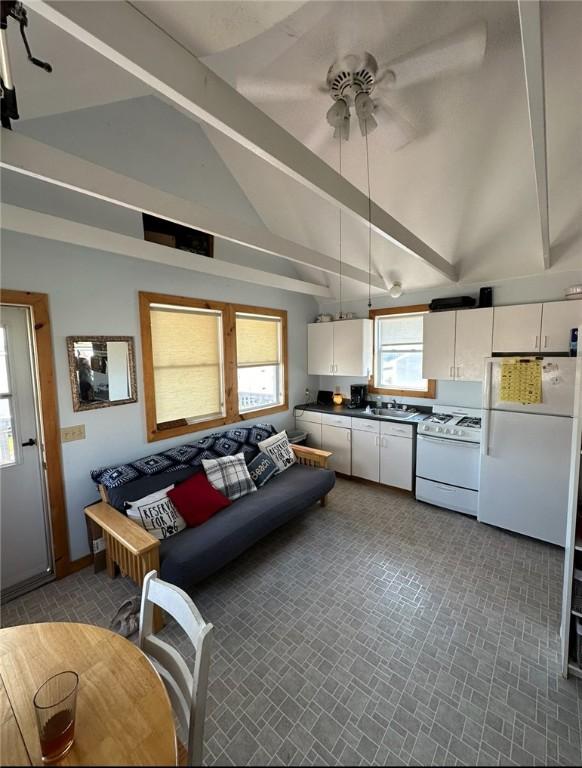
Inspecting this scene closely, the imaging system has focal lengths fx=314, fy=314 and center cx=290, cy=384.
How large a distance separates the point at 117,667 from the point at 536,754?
1076 millimetres

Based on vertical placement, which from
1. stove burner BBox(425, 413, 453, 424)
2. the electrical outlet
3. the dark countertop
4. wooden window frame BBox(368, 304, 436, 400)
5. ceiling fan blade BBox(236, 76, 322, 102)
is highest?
ceiling fan blade BBox(236, 76, 322, 102)

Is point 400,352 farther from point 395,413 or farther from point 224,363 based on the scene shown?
point 224,363

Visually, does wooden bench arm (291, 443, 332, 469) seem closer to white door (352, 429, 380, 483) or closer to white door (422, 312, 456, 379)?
white door (352, 429, 380, 483)

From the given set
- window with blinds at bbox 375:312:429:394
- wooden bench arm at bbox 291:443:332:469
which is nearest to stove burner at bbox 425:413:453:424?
window with blinds at bbox 375:312:429:394

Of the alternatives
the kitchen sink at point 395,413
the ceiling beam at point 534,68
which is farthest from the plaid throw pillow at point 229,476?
the ceiling beam at point 534,68

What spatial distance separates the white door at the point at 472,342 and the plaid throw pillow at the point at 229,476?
7.79ft

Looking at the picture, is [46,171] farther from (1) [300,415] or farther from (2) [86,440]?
(1) [300,415]

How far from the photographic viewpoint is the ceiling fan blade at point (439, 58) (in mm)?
1354

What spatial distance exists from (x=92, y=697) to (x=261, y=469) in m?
2.26

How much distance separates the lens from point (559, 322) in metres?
2.72

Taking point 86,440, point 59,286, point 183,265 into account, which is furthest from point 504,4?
point 86,440

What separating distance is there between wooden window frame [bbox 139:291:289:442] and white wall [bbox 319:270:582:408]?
1009 millimetres

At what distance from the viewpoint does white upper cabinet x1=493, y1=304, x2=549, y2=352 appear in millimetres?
2830

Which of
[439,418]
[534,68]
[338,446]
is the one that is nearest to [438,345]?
[439,418]
